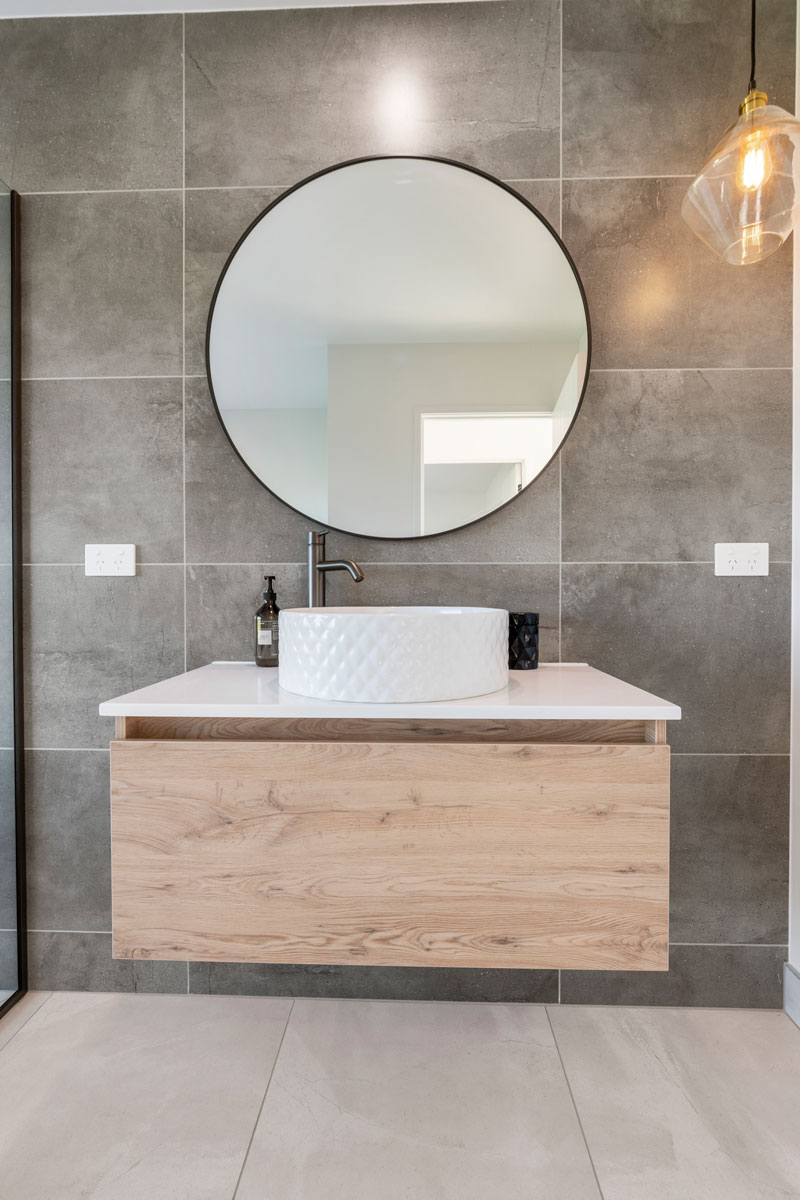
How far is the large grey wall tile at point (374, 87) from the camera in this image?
5.32ft

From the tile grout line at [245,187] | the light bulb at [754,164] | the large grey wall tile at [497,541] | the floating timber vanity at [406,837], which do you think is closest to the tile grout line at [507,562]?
the large grey wall tile at [497,541]

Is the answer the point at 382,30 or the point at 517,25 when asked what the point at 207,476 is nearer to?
the point at 382,30

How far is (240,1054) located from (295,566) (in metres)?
1.04

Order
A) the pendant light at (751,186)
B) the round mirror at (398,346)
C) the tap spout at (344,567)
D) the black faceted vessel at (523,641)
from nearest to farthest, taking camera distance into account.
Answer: the pendant light at (751,186) → the tap spout at (344,567) → the black faceted vessel at (523,641) → the round mirror at (398,346)

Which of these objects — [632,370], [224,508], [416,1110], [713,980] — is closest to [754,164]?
[632,370]

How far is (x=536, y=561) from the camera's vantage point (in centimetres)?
167

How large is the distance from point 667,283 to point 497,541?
0.70 metres

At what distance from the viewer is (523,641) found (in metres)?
1.52

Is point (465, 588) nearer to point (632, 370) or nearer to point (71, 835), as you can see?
point (632, 370)

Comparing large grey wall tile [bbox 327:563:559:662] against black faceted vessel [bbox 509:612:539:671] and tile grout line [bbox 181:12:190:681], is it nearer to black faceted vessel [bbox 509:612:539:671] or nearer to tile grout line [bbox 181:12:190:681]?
black faceted vessel [bbox 509:612:539:671]

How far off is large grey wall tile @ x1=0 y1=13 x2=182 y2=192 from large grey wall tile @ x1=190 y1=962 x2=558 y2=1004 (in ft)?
6.10

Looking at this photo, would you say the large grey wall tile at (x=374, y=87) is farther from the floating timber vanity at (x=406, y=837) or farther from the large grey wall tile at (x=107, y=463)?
the floating timber vanity at (x=406, y=837)

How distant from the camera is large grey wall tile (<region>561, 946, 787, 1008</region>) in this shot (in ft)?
5.38

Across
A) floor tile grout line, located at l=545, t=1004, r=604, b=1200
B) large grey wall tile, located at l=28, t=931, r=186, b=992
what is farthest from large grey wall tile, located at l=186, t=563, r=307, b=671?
floor tile grout line, located at l=545, t=1004, r=604, b=1200
